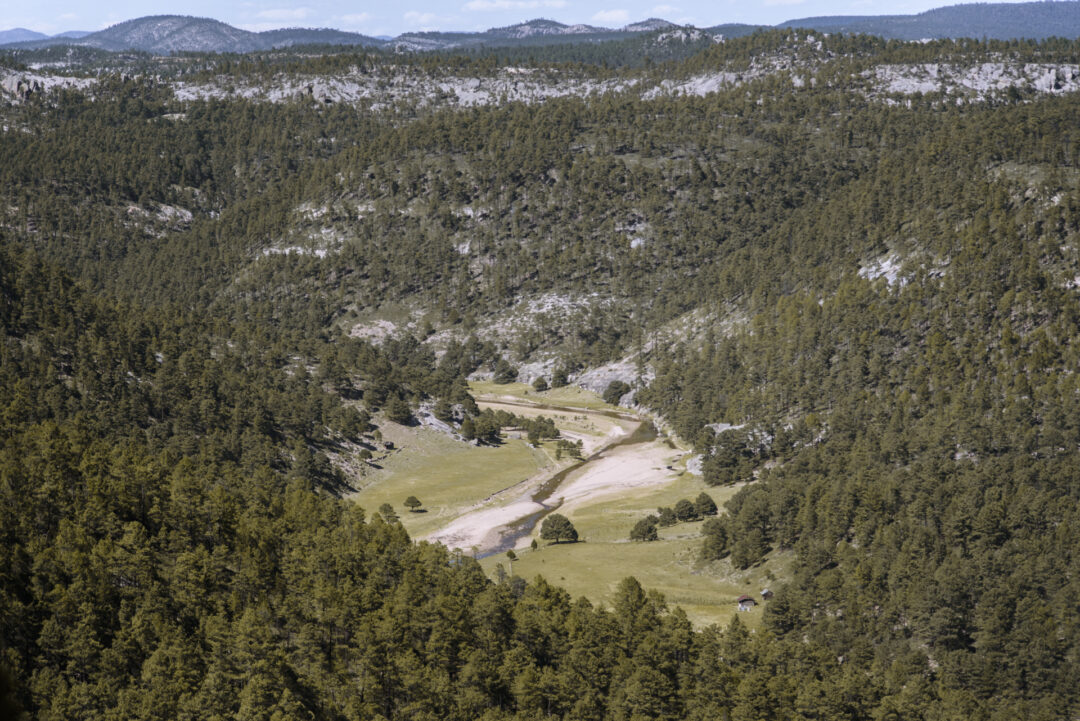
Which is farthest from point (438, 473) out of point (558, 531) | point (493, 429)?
point (558, 531)

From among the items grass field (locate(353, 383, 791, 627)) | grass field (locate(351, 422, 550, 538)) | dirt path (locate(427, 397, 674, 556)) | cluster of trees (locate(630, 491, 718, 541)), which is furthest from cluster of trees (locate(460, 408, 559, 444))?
cluster of trees (locate(630, 491, 718, 541))

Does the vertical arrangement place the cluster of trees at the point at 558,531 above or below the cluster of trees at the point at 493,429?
above

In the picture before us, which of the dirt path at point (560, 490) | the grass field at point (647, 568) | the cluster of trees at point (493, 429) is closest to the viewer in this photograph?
the grass field at point (647, 568)

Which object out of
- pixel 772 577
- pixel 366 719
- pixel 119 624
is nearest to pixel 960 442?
pixel 772 577

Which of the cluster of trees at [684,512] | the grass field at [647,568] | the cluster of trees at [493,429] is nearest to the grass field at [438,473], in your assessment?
the cluster of trees at [493,429]

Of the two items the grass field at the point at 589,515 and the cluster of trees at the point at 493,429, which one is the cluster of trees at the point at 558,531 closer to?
the grass field at the point at 589,515

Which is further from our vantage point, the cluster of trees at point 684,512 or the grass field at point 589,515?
the cluster of trees at point 684,512

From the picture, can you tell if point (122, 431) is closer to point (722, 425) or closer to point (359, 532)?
point (359, 532)

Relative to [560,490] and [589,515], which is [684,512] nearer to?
[589,515]

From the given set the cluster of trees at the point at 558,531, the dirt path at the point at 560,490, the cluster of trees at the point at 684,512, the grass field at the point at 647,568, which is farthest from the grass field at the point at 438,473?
the cluster of trees at the point at 684,512

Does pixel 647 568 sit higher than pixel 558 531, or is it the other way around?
pixel 558 531

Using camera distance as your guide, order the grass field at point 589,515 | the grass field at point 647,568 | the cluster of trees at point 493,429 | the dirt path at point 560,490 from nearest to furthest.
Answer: the grass field at point 647,568
the grass field at point 589,515
the dirt path at point 560,490
the cluster of trees at point 493,429
